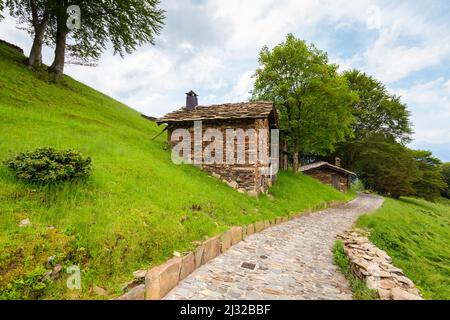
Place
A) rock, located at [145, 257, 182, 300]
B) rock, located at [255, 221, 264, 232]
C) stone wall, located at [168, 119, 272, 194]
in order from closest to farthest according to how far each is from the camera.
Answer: rock, located at [145, 257, 182, 300]
rock, located at [255, 221, 264, 232]
stone wall, located at [168, 119, 272, 194]

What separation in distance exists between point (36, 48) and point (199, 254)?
26.9 metres

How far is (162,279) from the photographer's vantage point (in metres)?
5.04

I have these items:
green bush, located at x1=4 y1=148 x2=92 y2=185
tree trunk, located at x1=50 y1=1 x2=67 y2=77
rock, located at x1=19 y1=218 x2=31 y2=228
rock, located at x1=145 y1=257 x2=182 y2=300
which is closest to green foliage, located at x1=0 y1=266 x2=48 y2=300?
rock, located at x1=19 y1=218 x2=31 y2=228

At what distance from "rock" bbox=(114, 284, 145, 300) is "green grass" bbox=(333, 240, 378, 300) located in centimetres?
456

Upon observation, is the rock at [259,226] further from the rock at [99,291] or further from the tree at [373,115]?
the tree at [373,115]

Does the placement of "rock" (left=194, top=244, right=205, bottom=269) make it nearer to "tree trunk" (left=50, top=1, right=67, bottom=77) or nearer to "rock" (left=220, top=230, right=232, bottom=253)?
"rock" (left=220, top=230, right=232, bottom=253)

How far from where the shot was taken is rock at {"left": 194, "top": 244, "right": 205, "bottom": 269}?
6398 mm

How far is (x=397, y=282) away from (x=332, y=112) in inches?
823

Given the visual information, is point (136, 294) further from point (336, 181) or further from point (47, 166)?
point (336, 181)

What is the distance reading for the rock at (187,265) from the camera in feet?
19.0

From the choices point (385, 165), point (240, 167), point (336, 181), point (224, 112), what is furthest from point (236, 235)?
point (385, 165)

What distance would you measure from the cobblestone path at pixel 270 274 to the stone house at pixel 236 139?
488 centimetres

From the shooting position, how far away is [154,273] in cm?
500
